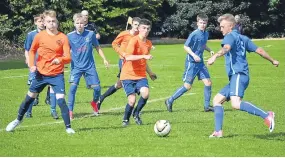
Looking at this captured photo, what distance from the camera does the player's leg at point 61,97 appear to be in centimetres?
1151

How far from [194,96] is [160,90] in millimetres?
1811

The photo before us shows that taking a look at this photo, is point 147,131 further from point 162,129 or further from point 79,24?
point 79,24

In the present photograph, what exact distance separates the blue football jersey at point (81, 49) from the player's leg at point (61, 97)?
2.70 m

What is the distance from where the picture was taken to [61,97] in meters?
11.6

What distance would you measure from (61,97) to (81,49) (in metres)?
3.03

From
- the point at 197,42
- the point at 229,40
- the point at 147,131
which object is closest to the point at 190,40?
the point at 197,42

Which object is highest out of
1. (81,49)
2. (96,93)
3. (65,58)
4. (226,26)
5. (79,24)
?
(226,26)

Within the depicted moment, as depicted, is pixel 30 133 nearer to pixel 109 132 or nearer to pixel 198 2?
pixel 109 132

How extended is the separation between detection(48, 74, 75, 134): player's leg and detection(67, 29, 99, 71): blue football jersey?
2701 mm

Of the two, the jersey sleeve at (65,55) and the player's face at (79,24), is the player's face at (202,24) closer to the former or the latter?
the player's face at (79,24)

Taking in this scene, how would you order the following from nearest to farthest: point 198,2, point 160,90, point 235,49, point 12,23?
1. point 235,49
2. point 160,90
3. point 12,23
4. point 198,2

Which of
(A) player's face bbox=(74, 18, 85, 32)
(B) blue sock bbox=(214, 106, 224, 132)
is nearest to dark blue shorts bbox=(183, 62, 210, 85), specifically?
(A) player's face bbox=(74, 18, 85, 32)

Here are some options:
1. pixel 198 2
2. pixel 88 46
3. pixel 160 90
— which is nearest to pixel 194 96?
pixel 160 90

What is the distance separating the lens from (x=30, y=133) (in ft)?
38.1
